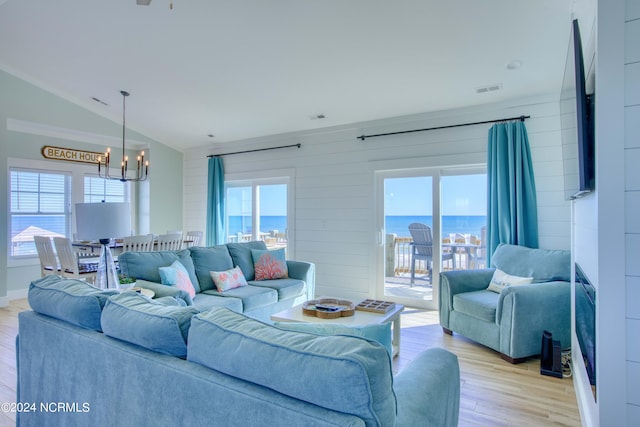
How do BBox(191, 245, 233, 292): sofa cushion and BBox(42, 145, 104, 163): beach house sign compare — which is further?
BBox(42, 145, 104, 163): beach house sign

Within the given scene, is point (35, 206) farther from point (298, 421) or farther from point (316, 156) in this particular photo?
point (298, 421)

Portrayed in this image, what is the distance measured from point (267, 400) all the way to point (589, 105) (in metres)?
1.97

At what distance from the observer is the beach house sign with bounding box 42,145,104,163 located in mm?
5633

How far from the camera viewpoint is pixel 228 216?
21.9 feet

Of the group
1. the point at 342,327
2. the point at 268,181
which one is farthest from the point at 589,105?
the point at 268,181

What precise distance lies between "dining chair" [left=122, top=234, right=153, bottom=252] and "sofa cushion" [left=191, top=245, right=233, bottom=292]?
1.05 meters

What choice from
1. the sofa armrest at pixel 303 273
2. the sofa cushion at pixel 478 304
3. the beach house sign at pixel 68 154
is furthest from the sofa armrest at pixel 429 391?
the beach house sign at pixel 68 154

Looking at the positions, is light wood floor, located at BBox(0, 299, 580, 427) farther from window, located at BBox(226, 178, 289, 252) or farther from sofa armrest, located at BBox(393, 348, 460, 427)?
window, located at BBox(226, 178, 289, 252)

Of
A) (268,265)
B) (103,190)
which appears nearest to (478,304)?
(268,265)

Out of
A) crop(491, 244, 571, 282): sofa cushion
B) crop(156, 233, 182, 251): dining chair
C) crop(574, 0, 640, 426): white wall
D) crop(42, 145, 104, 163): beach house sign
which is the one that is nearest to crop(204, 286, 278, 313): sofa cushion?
crop(156, 233, 182, 251): dining chair

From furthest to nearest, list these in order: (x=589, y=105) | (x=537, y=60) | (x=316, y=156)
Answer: (x=316, y=156)
(x=537, y=60)
(x=589, y=105)

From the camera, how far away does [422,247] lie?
479 cm

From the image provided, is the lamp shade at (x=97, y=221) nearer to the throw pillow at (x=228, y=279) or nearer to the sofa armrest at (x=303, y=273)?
the throw pillow at (x=228, y=279)

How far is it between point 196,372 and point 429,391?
0.82 metres
